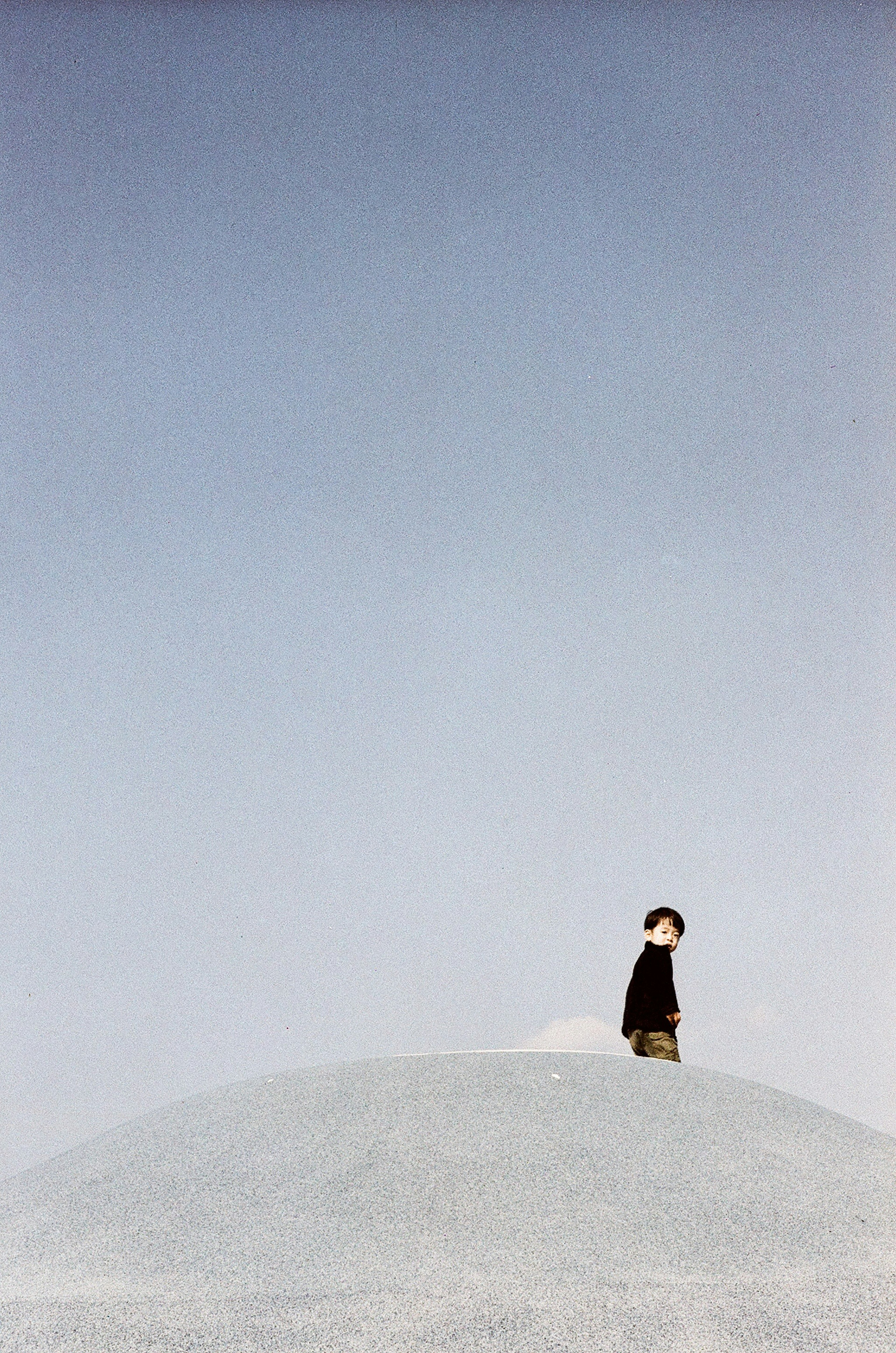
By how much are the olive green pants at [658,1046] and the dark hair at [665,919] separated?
2.48 feet

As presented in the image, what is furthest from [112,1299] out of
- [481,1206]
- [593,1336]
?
[593,1336]

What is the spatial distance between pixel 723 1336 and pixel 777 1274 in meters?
0.69

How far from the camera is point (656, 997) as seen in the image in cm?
791

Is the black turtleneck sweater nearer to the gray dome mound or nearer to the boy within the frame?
the boy

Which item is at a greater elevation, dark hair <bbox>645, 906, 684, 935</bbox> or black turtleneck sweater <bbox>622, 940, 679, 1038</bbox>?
dark hair <bbox>645, 906, 684, 935</bbox>

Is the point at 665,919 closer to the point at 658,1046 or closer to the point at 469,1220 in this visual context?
the point at 658,1046

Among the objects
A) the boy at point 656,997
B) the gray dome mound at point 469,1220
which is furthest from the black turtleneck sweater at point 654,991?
the gray dome mound at point 469,1220

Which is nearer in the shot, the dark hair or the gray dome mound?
the gray dome mound

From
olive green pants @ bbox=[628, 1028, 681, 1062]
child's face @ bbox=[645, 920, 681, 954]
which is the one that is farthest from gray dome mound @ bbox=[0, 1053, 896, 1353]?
child's face @ bbox=[645, 920, 681, 954]

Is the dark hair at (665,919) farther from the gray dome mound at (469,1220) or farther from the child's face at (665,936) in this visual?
the gray dome mound at (469,1220)

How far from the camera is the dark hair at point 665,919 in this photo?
8.09 metres

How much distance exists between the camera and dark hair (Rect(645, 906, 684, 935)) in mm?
8094

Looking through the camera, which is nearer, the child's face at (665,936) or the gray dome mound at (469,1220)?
the gray dome mound at (469,1220)

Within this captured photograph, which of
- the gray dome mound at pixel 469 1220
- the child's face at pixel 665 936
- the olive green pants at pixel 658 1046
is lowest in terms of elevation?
the gray dome mound at pixel 469 1220
